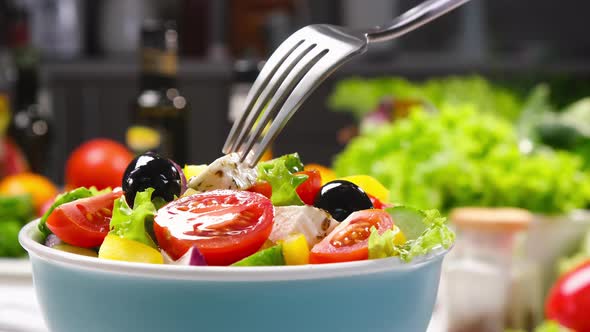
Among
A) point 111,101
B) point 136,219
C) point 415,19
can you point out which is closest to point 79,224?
point 136,219

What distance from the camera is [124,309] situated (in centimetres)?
44

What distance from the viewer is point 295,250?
0.46 metres

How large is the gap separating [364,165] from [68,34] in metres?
2.37

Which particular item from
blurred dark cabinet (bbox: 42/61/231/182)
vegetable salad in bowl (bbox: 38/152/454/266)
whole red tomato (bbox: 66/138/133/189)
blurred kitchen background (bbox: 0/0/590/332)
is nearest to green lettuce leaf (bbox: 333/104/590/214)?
blurred kitchen background (bbox: 0/0/590/332)

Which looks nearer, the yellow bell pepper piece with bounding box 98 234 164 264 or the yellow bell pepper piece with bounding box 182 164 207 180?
the yellow bell pepper piece with bounding box 98 234 164 264

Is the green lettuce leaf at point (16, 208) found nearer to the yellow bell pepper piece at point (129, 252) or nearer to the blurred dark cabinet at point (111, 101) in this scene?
the yellow bell pepper piece at point (129, 252)

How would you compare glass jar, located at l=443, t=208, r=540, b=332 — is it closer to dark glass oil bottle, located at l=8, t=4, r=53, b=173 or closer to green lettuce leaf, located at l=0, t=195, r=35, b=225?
green lettuce leaf, located at l=0, t=195, r=35, b=225

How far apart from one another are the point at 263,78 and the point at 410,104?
1524 mm

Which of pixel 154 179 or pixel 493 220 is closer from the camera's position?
pixel 154 179

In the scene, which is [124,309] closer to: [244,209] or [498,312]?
[244,209]

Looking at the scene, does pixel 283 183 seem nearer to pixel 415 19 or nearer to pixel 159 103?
pixel 415 19

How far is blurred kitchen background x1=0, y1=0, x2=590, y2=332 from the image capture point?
1.48m

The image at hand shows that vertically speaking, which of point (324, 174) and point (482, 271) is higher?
point (324, 174)

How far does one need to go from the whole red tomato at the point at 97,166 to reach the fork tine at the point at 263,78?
1026 mm
